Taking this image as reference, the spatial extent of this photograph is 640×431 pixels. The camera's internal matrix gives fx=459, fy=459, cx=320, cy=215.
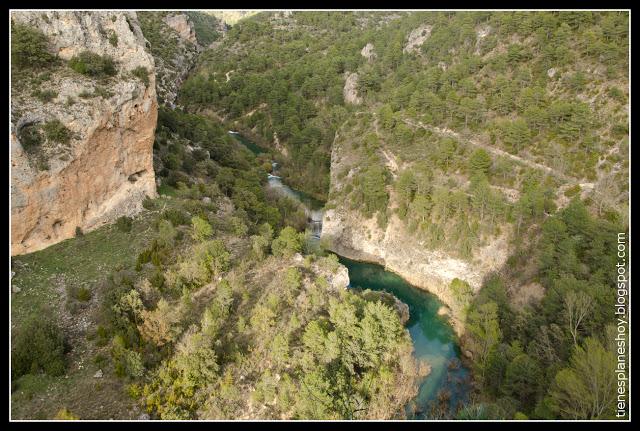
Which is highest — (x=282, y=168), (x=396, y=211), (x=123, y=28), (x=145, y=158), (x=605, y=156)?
(x=123, y=28)

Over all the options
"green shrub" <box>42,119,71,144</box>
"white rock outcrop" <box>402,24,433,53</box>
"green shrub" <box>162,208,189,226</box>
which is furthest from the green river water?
"white rock outcrop" <box>402,24,433,53</box>

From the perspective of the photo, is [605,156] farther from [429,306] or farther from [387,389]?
[387,389]

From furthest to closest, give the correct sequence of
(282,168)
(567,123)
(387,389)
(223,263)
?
(282,168)
(567,123)
(223,263)
(387,389)

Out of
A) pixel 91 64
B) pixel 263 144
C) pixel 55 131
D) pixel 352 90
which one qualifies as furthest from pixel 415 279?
pixel 352 90

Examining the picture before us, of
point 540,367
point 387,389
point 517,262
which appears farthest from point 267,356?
point 517,262

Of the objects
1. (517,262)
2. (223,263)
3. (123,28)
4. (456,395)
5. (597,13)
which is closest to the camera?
(456,395)

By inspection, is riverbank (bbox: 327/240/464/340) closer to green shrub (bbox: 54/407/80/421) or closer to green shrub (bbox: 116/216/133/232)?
green shrub (bbox: 116/216/133/232)

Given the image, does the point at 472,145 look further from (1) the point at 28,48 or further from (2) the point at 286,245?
(1) the point at 28,48
